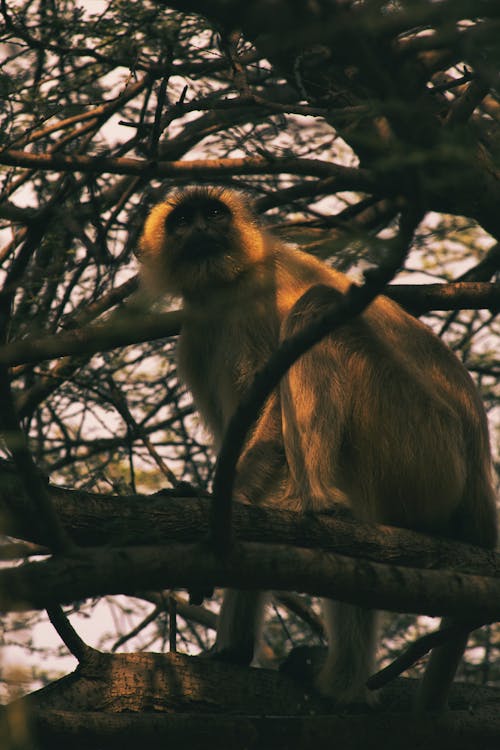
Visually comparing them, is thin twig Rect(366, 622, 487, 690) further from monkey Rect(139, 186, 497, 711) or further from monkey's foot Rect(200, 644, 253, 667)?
monkey's foot Rect(200, 644, 253, 667)

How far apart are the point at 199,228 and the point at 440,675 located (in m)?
3.31

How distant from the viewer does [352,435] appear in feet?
16.2

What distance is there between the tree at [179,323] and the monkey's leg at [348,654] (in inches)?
5.5

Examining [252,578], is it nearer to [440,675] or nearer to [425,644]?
[425,644]

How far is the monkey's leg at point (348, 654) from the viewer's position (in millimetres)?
4641

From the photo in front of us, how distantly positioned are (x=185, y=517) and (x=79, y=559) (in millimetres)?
669

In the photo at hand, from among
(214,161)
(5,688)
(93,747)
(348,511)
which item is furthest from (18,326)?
(5,688)

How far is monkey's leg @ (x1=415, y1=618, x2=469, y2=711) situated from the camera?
13.9 feet

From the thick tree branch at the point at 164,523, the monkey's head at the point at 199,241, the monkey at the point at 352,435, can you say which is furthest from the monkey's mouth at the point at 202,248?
the thick tree branch at the point at 164,523

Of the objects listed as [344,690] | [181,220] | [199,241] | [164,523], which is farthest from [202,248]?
[164,523]

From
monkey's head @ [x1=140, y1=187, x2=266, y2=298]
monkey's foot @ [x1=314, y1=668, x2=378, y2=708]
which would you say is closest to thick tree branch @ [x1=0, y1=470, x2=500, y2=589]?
monkey's foot @ [x1=314, y1=668, x2=378, y2=708]

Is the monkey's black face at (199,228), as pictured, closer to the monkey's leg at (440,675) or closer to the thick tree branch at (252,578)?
the monkey's leg at (440,675)

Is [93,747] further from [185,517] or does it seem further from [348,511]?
[348,511]

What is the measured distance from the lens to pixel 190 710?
4.27 meters
